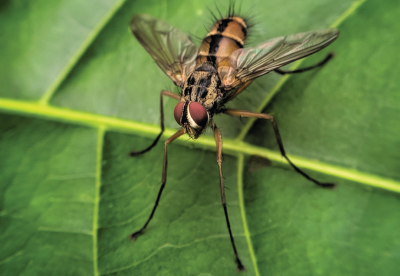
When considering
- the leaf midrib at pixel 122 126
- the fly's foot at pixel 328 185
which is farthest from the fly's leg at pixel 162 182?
the fly's foot at pixel 328 185

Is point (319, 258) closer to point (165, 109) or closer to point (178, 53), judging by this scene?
point (165, 109)

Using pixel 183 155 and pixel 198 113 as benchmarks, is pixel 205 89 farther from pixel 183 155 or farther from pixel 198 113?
pixel 183 155

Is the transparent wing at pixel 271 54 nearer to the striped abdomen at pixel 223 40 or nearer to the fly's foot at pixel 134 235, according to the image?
the striped abdomen at pixel 223 40

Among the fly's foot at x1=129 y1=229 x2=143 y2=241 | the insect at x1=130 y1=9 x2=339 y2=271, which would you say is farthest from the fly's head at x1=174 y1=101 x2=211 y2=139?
the fly's foot at x1=129 y1=229 x2=143 y2=241

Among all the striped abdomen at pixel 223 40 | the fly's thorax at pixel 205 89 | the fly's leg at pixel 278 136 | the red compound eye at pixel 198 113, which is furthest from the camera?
the striped abdomen at pixel 223 40

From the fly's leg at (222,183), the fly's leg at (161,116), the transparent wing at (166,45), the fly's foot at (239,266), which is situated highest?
the transparent wing at (166,45)

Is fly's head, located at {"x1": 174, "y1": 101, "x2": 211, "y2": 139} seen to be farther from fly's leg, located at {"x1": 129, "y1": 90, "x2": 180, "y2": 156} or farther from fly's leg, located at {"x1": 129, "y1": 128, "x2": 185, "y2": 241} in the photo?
fly's leg, located at {"x1": 129, "y1": 90, "x2": 180, "y2": 156}

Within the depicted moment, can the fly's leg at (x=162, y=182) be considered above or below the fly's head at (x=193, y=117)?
below
